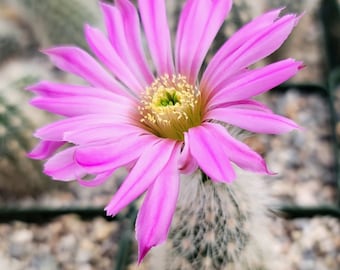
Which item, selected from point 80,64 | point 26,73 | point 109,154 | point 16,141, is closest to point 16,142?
point 16,141

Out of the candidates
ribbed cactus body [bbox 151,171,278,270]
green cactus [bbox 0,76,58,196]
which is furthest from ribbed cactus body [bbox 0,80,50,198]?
ribbed cactus body [bbox 151,171,278,270]

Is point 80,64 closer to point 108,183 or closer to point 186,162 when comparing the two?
point 186,162

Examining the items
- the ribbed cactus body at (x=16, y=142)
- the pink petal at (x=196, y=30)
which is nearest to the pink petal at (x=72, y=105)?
the pink petal at (x=196, y=30)

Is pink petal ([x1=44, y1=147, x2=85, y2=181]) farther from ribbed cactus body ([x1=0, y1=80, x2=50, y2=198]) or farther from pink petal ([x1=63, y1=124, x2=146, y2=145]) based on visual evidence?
ribbed cactus body ([x1=0, y1=80, x2=50, y2=198])

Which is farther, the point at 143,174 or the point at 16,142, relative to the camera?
the point at 16,142

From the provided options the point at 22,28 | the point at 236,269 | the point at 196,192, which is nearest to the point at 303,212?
the point at 236,269

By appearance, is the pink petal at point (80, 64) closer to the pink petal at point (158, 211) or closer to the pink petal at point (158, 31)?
the pink petal at point (158, 31)

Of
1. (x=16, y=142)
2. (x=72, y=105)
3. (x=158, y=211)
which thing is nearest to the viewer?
(x=158, y=211)
